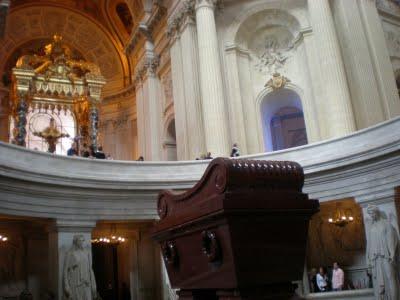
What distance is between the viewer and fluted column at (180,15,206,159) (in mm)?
18625

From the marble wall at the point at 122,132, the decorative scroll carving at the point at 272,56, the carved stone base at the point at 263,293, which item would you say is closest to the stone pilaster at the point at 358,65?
the decorative scroll carving at the point at 272,56

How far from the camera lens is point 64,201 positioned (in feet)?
41.7

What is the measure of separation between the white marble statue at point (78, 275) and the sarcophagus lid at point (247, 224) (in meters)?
10.4

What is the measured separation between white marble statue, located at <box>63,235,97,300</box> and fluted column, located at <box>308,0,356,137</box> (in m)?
8.88

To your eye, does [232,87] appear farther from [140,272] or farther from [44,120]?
[44,120]

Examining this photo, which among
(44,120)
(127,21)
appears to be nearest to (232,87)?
(44,120)

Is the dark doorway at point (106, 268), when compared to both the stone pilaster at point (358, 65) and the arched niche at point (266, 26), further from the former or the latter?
the stone pilaster at point (358, 65)

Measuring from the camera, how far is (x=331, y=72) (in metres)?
16.5

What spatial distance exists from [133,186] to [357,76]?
867 centimetres

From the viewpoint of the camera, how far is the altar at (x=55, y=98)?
21.9 m

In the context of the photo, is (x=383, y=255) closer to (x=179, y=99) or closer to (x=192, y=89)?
(x=192, y=89)

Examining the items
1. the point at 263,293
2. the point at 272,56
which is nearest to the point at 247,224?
the point at 263,293

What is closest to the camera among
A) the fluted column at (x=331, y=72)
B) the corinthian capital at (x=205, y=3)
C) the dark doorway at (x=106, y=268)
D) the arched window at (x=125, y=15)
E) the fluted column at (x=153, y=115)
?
the fluted column at (x=331, y=72)

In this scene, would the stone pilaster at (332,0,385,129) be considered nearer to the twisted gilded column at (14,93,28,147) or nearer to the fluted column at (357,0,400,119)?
the fluted column at (357,0,400,119)
